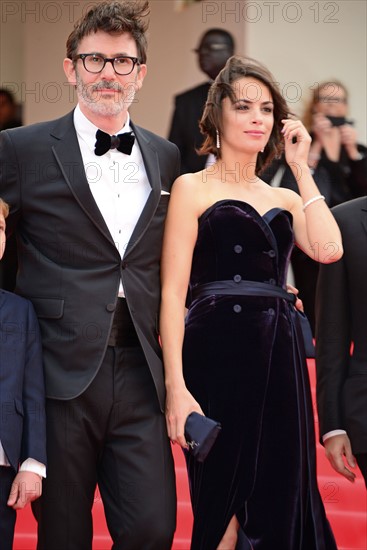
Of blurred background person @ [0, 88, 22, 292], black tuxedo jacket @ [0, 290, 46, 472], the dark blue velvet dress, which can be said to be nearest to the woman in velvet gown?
the dark blue velvet dress

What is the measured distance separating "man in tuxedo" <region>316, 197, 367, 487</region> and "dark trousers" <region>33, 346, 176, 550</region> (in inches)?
24.4

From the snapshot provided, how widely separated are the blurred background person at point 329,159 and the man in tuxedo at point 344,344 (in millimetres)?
2562

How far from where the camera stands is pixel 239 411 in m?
3.30

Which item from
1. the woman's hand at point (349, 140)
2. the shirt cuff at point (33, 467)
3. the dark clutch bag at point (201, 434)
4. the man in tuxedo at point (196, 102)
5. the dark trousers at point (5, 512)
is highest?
the man in tuxedo at point (196, 102)

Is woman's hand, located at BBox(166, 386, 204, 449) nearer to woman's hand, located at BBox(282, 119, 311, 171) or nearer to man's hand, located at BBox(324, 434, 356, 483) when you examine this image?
man's hand, located at BBox(324, 434, 356, 483)

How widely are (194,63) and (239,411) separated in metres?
5.69

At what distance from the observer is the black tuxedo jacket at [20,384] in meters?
3.00

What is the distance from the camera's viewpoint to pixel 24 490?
9.70 ft

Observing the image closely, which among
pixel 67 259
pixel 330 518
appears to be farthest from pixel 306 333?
pixel 330 518

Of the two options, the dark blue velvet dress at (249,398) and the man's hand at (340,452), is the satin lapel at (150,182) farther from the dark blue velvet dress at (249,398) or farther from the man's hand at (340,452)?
the man's hand at (340,452)

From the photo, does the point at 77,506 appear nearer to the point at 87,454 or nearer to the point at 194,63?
the point at 87,454

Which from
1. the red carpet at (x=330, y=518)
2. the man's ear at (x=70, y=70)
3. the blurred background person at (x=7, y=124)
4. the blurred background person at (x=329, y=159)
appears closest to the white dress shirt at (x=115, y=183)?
the man's ear at (x=70, y=70)

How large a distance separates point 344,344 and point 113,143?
1.02m

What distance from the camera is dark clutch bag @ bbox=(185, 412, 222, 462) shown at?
3059 millimetres
